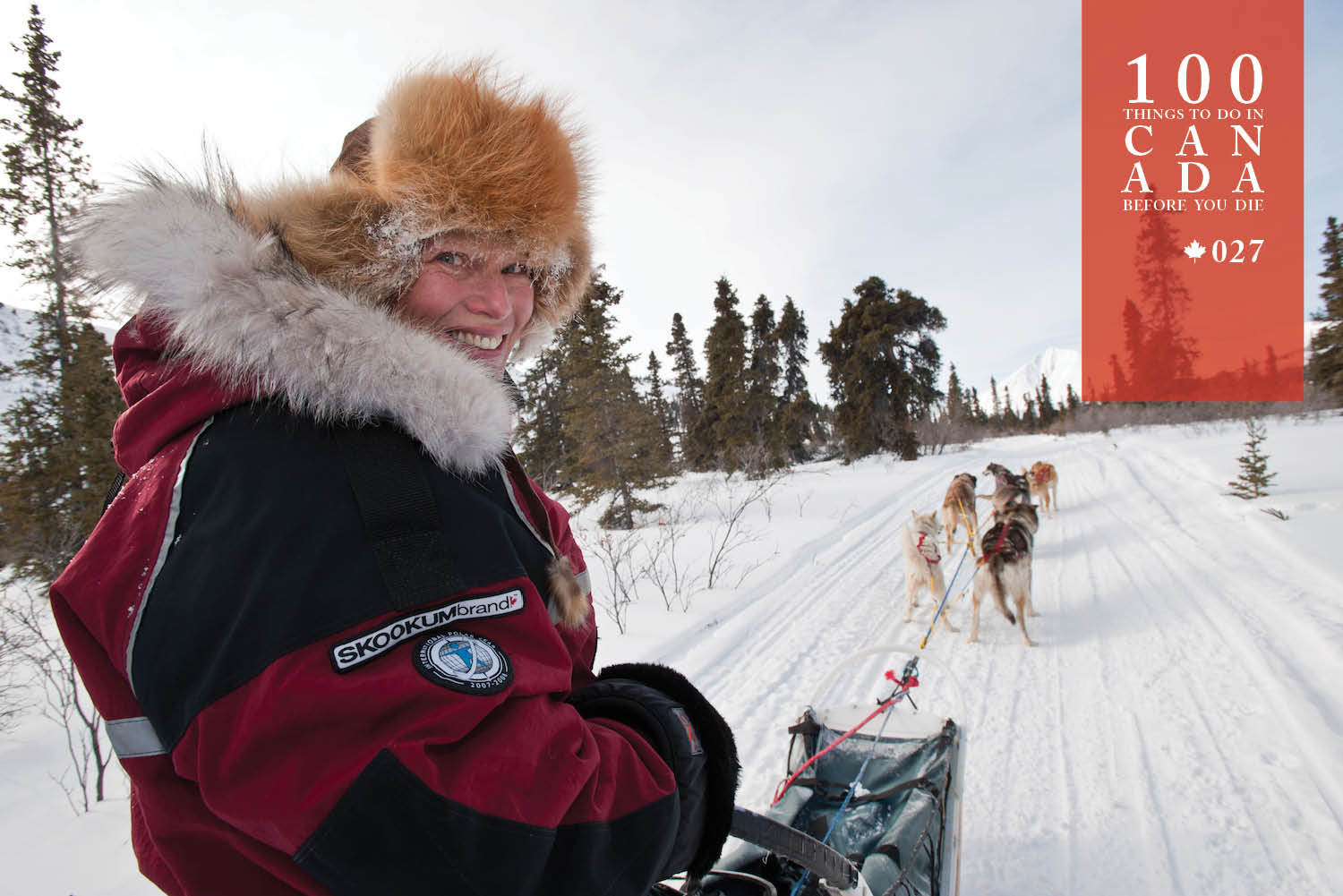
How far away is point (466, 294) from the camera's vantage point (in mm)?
1242

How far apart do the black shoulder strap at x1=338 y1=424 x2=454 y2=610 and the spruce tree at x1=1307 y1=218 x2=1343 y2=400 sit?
1363 inches

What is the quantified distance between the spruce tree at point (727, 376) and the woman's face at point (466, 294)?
23172 millimetres

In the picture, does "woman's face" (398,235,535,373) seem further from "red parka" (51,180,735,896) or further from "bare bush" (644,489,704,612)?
"bare bush" (644,489,704,612)

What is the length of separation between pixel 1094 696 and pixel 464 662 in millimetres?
4884

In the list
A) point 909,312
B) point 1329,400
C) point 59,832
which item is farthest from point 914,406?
point 59,832

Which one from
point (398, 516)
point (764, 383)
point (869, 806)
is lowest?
point (869, 806)

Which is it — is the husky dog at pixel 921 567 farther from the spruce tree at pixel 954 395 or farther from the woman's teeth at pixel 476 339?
the spruce tree at pixel 954 395

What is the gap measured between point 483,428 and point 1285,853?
4.04m

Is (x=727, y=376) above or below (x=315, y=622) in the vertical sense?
above

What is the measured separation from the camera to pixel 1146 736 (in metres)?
3.50

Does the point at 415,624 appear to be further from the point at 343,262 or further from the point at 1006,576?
the point at 1006,576

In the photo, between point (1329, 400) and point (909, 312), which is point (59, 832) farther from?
point (1329, 400)

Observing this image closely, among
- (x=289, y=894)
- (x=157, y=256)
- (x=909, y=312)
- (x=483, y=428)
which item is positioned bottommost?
(x=289, y=894)

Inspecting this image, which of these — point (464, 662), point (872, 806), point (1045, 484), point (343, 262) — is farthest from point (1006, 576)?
point (1045, 484)
